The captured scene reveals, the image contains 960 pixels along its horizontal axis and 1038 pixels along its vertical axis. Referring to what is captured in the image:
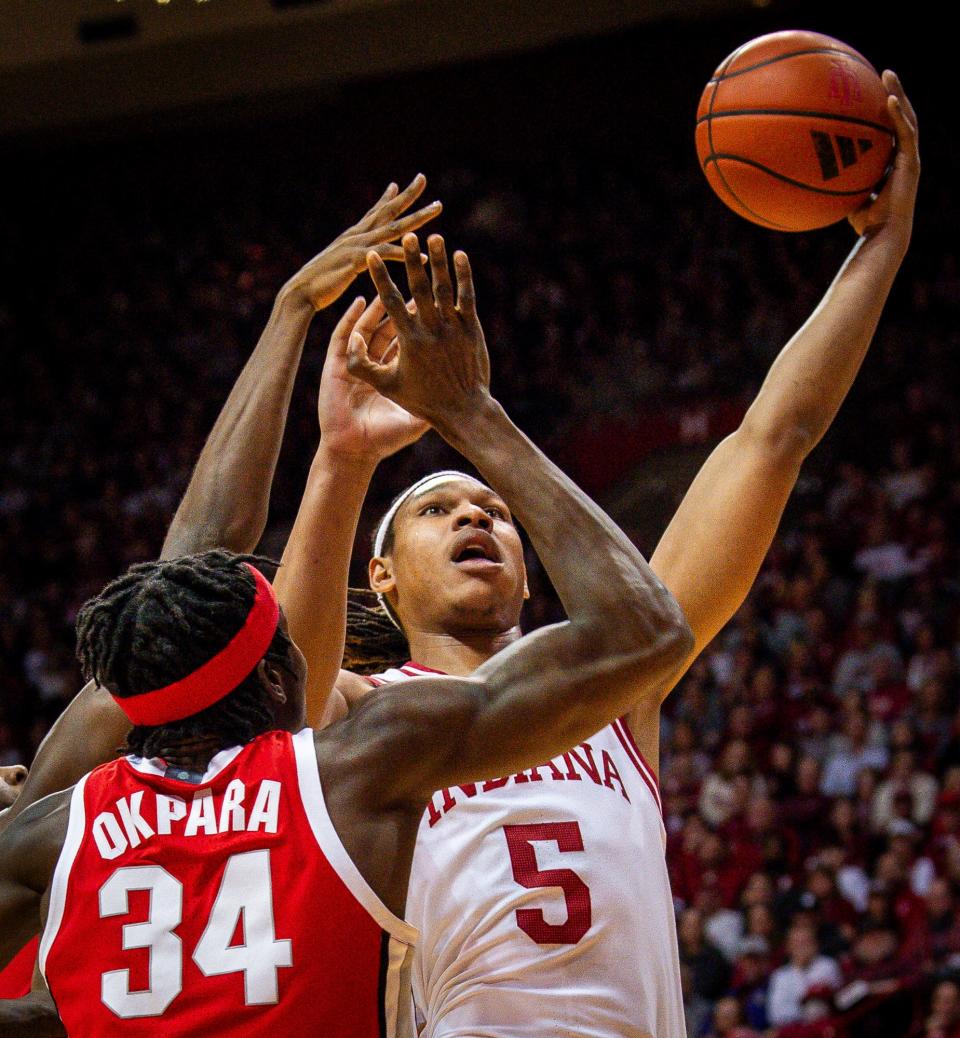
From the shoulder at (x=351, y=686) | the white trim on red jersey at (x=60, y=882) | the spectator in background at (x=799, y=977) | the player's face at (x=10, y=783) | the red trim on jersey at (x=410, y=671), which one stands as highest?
the red trim on jersey at (x=410, y=671)

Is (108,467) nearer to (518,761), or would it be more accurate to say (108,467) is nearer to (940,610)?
(940,610)

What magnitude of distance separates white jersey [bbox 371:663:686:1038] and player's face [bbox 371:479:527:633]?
568mm

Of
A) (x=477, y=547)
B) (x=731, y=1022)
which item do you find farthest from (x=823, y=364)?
(x=731, y=1022)

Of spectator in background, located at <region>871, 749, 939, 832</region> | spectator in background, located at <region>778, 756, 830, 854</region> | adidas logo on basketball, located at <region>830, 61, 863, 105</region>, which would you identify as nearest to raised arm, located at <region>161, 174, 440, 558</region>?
adidas logo on basketball, located at <region>830, 61, 863, 105</region>

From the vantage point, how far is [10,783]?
3.25m

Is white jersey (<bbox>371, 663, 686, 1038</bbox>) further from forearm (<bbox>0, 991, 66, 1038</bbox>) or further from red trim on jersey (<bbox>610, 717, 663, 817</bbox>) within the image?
forearm (<bbox>0, 991, 66, 1038</bbox>)

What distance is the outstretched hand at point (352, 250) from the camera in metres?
3.02

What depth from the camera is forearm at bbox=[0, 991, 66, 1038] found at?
2242 millimetres

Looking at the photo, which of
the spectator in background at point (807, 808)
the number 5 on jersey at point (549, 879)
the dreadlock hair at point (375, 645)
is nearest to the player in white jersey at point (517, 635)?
the number 5 on jersey at point (549, 879)

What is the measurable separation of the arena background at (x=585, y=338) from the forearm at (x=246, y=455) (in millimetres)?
5632

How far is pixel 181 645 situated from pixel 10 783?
1277mm

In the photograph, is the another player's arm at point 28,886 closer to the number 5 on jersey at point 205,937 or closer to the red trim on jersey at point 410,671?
the number 5 on jersey at point 205,937

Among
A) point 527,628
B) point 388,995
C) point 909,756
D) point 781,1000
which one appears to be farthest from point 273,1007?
point 527,628

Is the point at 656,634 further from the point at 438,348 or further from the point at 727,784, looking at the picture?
the point at 727,784
